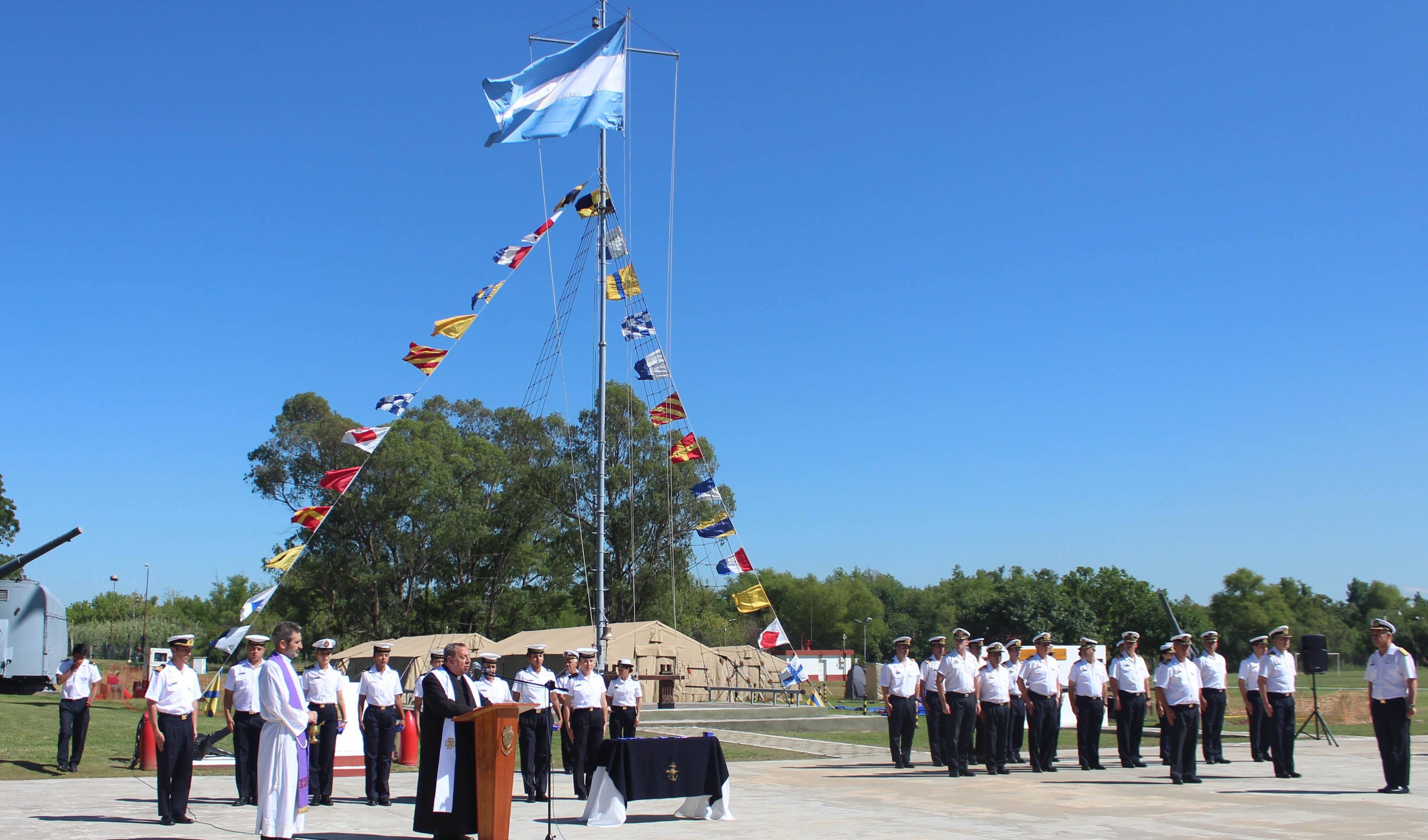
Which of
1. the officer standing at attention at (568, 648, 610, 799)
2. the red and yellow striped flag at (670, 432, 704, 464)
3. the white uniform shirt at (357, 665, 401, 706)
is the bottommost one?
the officer standing at attention at (568, 648, 610, 799)

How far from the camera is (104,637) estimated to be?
89.6m

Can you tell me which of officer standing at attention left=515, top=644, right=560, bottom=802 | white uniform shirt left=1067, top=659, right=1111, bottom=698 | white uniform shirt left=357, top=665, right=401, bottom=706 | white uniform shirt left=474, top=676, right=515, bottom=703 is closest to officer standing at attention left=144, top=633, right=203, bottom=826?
white uniform shirt left=357, top=665, right=401, bottom=706

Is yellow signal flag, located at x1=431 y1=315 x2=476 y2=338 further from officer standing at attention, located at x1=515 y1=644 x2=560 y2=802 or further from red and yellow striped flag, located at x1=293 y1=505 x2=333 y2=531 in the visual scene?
officer standing at attention, located at x1=515 y1=644 x2=560 y2=802

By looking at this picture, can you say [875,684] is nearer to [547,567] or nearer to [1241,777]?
[547,567]

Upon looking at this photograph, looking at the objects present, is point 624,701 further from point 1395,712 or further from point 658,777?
point 1395,712

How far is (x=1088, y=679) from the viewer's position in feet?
46.7

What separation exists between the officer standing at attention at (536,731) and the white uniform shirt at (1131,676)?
24.9ft

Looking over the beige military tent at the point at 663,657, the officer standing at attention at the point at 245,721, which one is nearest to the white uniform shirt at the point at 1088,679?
the officer standing at attention at the point at 245,721

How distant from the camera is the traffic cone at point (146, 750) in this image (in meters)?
12.5

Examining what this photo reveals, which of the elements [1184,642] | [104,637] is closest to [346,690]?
[1184,642]

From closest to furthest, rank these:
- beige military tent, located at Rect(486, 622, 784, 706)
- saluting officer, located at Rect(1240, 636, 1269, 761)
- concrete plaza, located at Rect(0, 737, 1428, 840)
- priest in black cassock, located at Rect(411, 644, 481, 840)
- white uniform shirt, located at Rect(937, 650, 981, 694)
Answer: priest in black cassock, located at Rect(411, 644, 481, 840) < concrete plaza, located at Rect(0, 737, 1428, 840) < white uniform shirt, located at Rect(937, 650, 981, 694) < saluting officer, located at Rect(1240, 636, 1269, 761) < beige military tent, located at Rect(486, 622, 784, 706)

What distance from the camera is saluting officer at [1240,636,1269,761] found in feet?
49.0

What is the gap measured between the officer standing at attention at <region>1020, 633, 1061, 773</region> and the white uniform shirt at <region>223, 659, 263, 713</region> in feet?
30.8

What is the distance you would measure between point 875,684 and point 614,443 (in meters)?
15.6
